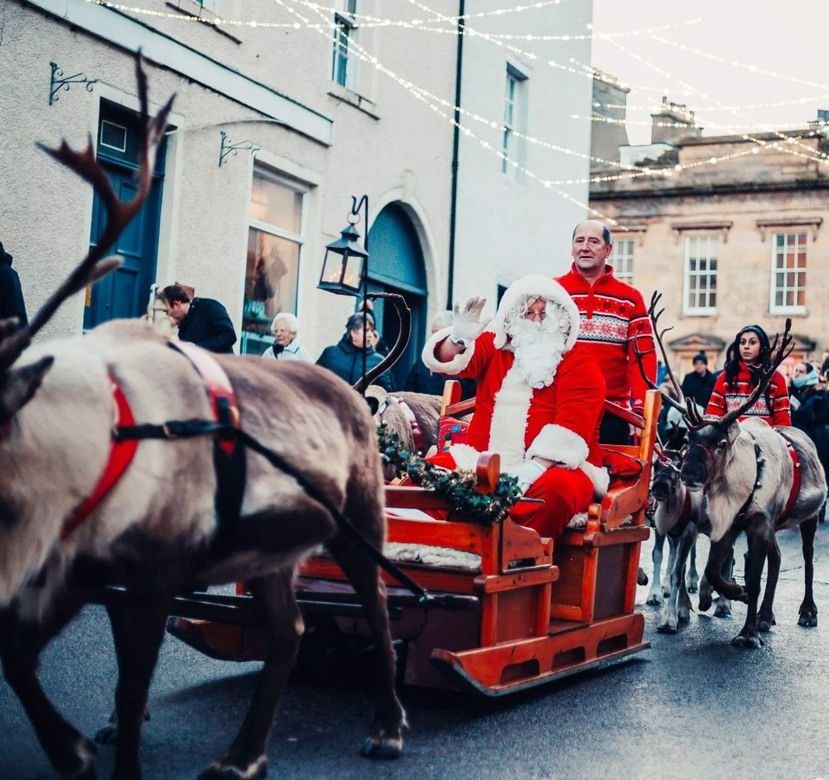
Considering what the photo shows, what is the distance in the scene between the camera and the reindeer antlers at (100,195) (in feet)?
11.0

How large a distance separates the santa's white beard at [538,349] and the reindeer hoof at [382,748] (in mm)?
2594

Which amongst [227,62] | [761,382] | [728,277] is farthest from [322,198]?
[728,277]

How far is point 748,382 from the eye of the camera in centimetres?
873

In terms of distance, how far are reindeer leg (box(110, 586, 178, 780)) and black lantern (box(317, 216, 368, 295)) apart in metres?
7.30

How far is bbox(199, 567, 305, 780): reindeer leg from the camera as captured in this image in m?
3.97

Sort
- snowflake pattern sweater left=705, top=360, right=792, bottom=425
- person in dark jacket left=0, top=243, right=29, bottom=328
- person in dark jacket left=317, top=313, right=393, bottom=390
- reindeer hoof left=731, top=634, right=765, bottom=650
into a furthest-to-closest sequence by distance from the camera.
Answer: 1. person in dark jacket left=317, top=313, right=393, bottom=390
2. snowflake pattern sweater left=705, top=360, right=792, bottom=425
3. person in dark jacket left=0, top=243, right=29, bottom=328
4. reindeer hoof left=731, top=634, right=765, bottom=650

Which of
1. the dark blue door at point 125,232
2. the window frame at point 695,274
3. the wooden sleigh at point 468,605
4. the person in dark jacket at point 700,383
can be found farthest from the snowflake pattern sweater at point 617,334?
the window frame at point 695,274

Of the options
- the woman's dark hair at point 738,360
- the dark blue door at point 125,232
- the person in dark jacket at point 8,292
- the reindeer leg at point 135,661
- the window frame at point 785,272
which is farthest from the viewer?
the window frame at point 785,272

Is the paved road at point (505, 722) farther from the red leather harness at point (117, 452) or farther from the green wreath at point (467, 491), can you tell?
the red leather harness at point (117, 452)

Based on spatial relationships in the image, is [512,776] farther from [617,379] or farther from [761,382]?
[761,382]

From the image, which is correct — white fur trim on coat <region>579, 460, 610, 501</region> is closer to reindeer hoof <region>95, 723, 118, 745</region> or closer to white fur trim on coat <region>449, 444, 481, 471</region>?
white fur trim on coat <region>449, 444, 481, 471</region>

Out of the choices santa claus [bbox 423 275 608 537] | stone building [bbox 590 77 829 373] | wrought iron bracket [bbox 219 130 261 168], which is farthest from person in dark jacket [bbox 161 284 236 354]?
stone building [bbox 590 77 829 373]

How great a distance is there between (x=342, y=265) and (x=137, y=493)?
7514 millimetres

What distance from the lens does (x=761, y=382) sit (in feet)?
26.1
